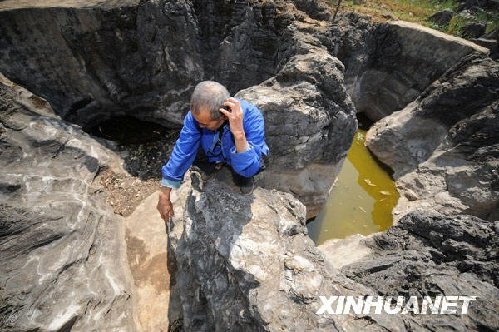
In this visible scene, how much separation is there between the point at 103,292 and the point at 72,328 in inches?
21.4

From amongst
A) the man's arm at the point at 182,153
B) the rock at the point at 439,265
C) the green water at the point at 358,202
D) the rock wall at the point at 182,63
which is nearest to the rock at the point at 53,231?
the rock wall at the point at 182,63

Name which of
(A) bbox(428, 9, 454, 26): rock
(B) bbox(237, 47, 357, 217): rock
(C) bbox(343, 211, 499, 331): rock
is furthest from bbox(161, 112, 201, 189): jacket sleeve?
(A) bbox(428, 9, 454, 26): rock

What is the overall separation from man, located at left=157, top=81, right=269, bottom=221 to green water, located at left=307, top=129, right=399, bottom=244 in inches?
143

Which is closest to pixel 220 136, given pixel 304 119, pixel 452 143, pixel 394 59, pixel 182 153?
pixel 182 153

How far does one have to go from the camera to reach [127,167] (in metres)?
7.11

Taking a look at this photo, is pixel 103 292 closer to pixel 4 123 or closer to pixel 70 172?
pixel 70 172

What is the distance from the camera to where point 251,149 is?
2770 millimetres

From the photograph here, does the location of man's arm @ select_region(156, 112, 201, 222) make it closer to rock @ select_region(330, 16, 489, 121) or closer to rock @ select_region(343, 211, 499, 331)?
rock @ select_region(343, 211, 499, 331)

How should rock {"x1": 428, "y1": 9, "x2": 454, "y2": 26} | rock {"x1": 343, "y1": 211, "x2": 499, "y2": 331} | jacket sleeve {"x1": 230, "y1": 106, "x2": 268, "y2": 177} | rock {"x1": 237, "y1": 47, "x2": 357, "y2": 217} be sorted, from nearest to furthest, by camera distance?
rock {"x1": 343, "y1": 211, "x2": 499, "y2": 331} → jacket sleeve {"x1": 230, "y1": 106, "x2": 268, "y2": 177} → rock {"x1": 237, "y1": 47, "x2": 357, "y2": 217} → rock {"x1": 428, "y1": 9, "x2": 454, "y2": 26}

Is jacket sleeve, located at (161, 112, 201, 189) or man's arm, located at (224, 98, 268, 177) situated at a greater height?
man's arm, located at (224, 98, 268, 177)

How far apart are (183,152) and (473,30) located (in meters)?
10.4

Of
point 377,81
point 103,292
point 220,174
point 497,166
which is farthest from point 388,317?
point 377,81

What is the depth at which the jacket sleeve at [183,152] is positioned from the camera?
3.11 m

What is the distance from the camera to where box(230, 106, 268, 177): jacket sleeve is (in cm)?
276
